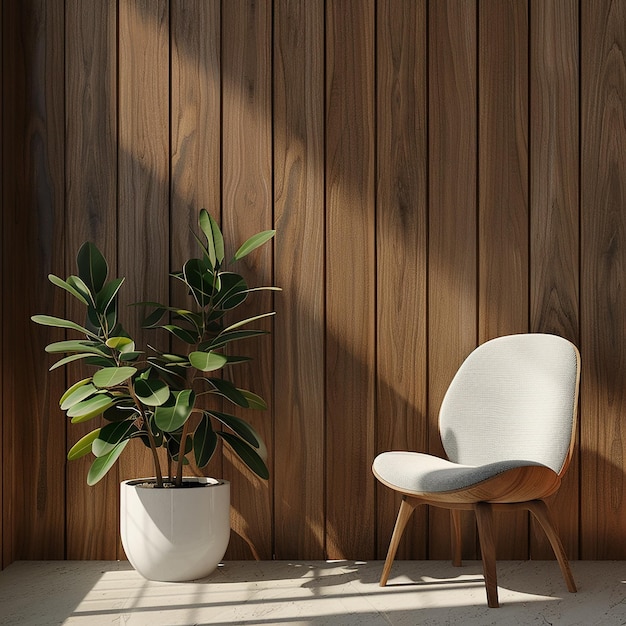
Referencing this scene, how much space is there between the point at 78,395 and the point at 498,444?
4.24 feet

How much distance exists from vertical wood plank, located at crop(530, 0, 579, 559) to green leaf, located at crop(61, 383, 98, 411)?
4.79 feet

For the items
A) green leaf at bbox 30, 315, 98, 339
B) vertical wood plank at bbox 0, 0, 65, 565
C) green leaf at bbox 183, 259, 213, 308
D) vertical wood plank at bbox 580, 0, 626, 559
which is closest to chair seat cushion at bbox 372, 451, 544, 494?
vertical wood plank at bbox 580, 0, 626, 559

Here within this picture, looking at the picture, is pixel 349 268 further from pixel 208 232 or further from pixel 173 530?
pixel 173 530

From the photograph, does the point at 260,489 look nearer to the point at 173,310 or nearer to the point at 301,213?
the point at 173,310

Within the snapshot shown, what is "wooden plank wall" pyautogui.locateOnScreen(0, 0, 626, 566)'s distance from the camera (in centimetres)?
279

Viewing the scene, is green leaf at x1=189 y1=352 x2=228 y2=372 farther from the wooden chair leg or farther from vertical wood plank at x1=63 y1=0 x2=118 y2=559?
the wooden chair leg

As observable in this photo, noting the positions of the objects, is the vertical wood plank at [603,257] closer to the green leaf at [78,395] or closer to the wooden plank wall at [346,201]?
the wooden plank wall at [346,201]

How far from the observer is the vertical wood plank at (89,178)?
2779 millimetres

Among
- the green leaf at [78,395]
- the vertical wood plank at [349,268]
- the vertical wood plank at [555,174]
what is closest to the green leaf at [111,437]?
the green leaf at [78,395]

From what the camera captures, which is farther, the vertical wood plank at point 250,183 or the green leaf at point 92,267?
the vertical wood plank at point 250,183

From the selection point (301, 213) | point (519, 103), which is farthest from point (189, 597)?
point (519, 103)

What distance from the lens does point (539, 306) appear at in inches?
110

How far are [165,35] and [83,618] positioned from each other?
6.13 ft

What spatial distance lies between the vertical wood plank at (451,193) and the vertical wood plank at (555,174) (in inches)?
8.1
